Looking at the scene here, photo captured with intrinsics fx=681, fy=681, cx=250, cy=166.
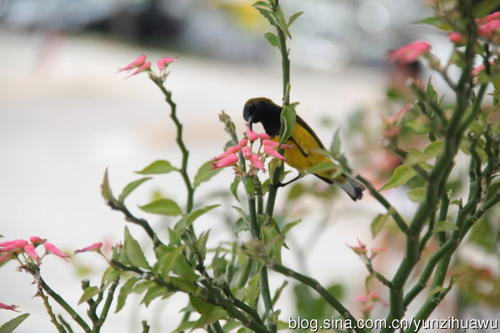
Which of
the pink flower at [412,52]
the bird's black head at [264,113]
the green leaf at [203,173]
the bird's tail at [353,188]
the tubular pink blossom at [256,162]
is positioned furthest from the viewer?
the bird's tail at [353,188]

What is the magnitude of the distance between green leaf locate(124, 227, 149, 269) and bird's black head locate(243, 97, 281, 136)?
320 mm

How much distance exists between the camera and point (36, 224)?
4.03m

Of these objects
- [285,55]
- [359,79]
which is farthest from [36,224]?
[359,79]

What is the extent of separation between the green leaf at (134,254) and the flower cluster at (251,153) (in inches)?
4.0

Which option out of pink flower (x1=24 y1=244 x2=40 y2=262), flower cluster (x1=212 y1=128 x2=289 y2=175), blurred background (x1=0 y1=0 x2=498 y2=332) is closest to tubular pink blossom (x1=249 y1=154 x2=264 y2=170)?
flower cluster (x1=212 y1=128 x2=289 y2=175)

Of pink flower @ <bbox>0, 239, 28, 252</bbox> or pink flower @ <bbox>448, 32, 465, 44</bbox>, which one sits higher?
pink flower @ <bbox>448, 32, 465, 44</bbox>

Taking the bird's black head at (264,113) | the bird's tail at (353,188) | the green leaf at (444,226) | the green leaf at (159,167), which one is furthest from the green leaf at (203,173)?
the bird's tail at (353,188)

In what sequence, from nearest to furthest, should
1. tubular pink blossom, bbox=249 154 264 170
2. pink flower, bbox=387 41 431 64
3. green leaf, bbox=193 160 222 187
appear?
1. pink flower, bbox=387 41 431 64
2. tubular pink blossom, bbox=249 154 264 170
3. green leaf, bbox=193 160 222 187

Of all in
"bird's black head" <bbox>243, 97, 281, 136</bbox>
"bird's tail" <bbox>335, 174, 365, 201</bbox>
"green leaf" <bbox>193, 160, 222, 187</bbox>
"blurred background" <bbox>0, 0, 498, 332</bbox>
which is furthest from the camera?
"blurred background" <bbox>0, 0, 498, 332</bbox>

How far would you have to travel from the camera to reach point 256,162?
1.99 feet

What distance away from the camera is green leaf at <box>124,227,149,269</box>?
0.56m

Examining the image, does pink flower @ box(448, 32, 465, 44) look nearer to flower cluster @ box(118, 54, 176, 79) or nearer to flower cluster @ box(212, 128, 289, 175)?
flower cluster @ box(212, 128, 289, 175)

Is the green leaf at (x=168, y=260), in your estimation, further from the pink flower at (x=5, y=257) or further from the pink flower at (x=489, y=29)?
the pink flower at (x=489, y=29)

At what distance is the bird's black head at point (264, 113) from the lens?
0.86 metres
